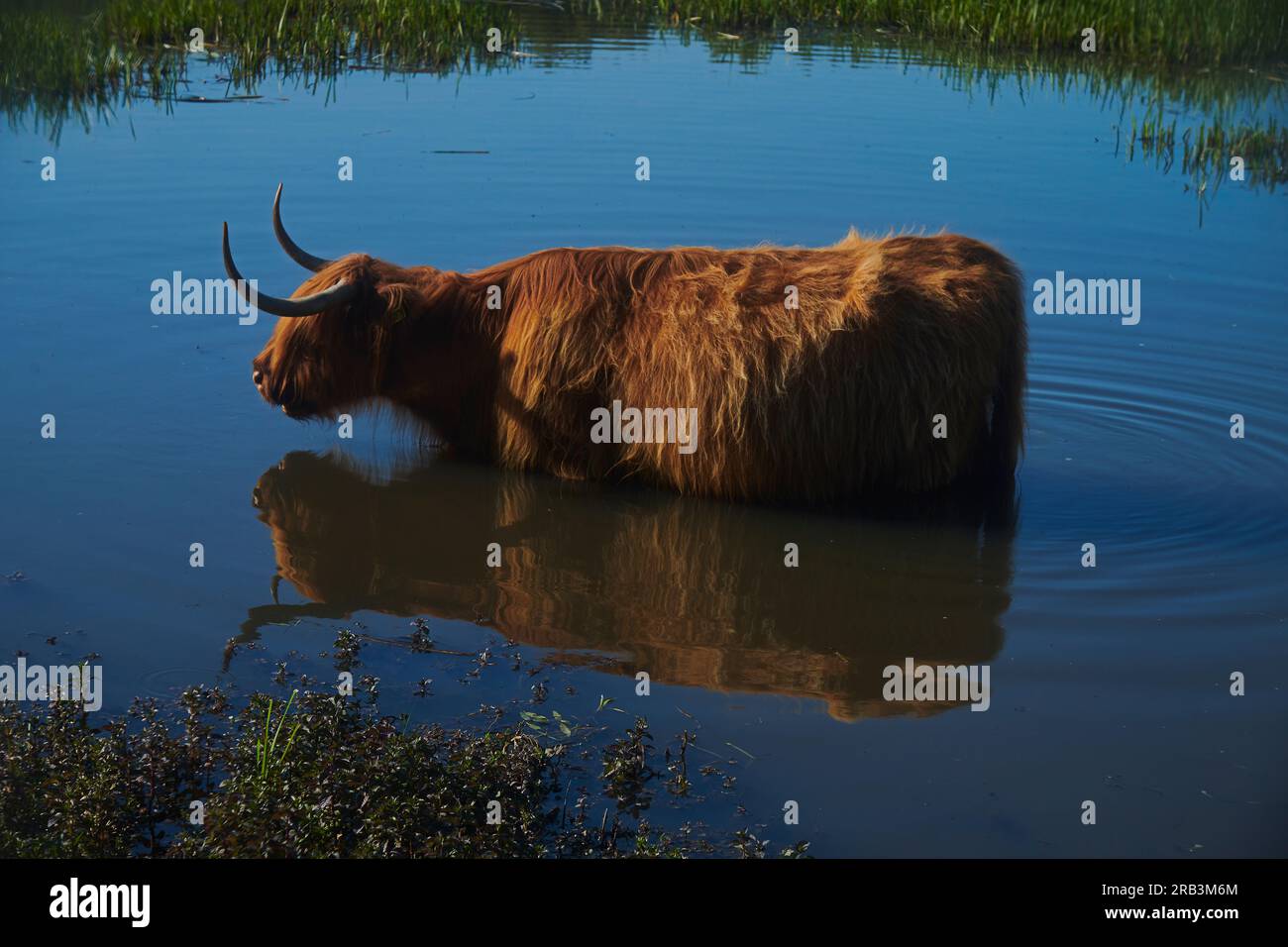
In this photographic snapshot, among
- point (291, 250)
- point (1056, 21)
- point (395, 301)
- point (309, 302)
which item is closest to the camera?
point (309, 302)

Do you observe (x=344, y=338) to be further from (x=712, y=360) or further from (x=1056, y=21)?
(x=1056, y=21)

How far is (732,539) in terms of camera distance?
598 cm

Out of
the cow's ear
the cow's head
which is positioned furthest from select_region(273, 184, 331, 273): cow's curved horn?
the cow's ear

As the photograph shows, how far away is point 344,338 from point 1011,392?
2.84 meters

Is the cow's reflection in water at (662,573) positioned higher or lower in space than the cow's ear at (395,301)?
lower

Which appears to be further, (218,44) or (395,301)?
(218,44)

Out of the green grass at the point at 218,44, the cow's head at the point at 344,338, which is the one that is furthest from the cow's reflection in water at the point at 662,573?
the green grass at the point at 218,44

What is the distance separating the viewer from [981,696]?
4.77 meters

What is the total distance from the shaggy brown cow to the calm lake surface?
20 centimetres

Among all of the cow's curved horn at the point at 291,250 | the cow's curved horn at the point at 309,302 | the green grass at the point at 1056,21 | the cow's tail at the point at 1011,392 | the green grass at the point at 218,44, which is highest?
the green grass at the point at 1056,21

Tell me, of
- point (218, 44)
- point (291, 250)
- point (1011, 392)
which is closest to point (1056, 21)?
point (218, 44)

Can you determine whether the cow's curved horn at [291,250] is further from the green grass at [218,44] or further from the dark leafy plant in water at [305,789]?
the green grass at [218,44]

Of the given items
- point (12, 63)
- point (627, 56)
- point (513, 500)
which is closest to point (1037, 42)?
point (627, 56)

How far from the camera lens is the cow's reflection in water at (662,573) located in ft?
16.6
